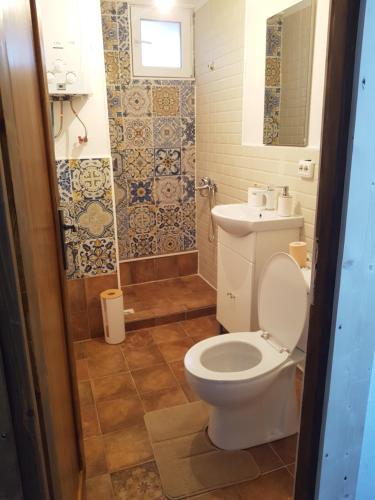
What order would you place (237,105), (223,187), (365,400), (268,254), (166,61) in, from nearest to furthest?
(365,400) → (268,254) → (237,105) → (223,187) → (166,61)

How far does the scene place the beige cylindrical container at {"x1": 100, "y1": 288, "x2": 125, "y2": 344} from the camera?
8.96 feet

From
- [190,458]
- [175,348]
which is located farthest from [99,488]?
[175,348]

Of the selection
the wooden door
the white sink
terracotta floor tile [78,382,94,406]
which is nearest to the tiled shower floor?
terracotta floor tile [78,382,94,406]

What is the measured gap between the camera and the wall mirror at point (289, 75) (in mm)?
2121

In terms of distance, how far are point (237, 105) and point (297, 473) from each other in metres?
2.34

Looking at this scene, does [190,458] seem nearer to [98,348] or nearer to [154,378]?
[154,378]

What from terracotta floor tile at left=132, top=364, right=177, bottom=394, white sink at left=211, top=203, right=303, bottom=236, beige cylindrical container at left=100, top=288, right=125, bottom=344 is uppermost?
white sink at left=211, top=203, right=303, bottom=236

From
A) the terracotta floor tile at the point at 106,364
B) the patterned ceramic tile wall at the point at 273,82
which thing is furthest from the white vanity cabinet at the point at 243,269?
the terracotta floor tile at the point at 106,364

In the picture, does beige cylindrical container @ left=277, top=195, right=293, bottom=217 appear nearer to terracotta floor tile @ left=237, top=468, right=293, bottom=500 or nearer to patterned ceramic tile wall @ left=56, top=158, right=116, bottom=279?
patterned ceramic tile wall @ left=56, top=158, right=116, bottom=279

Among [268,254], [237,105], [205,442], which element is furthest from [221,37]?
[205,442]

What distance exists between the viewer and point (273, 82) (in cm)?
244

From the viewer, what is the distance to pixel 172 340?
9.39 feet

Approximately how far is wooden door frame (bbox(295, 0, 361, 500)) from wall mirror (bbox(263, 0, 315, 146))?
133 centimetres

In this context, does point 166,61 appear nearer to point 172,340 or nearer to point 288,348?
point 172,340
